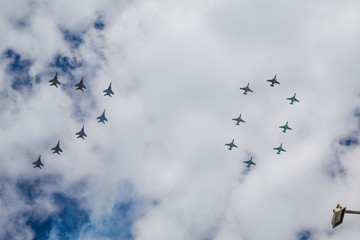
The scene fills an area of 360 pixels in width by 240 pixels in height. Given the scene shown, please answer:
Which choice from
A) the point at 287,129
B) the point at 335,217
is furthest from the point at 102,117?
the point at 335,217

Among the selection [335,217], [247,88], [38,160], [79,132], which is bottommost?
[335,217]

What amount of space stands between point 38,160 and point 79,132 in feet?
70.1

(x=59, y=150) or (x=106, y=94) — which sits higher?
(x=106, y=94)

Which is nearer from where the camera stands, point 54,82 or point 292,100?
point 54,82

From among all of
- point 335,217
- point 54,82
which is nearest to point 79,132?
point 54,82

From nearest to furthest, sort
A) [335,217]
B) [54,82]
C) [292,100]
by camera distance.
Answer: [335,217] < [54,82] < [292,100]

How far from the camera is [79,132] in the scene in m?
168

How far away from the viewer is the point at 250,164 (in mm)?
182625

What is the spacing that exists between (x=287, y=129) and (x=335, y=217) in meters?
149

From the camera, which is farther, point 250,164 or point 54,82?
point 250,164

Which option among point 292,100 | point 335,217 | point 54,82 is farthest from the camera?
point 292,100

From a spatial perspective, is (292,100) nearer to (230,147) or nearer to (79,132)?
(230,147)

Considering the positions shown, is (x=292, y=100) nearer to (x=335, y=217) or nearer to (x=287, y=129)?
(x=287, y=129)

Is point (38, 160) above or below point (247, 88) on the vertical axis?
below
